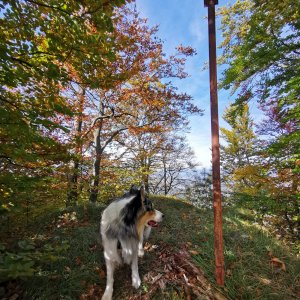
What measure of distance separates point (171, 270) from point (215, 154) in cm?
231

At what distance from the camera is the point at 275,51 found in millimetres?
6512

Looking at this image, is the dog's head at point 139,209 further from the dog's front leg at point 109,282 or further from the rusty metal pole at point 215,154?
the rusty metal pole at point 215,154

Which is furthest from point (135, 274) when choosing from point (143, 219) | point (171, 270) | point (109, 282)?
point (143, 219)

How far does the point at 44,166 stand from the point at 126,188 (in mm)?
6293

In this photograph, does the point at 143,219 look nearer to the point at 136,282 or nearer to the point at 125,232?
the point at 125,232

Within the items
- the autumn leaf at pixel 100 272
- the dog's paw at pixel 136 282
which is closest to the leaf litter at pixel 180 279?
the dog's paw at pixel 136 282

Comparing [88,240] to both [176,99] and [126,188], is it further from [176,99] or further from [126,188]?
[176,99]

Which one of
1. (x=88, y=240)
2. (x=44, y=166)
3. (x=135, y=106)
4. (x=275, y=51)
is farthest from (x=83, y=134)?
(x=275, y=51)

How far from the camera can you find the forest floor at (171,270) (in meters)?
3.70

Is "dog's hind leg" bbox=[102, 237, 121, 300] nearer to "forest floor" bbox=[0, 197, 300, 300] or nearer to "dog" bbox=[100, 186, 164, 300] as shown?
"dog" bbox=[100, 186, 164, 300]

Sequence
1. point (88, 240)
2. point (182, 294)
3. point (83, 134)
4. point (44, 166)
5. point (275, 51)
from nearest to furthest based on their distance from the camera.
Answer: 1. point (182, 294)
2. point (88, 240)
3. point (44, 166)
4. point (275, 51)
5. point (83, 134)

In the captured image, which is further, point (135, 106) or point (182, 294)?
point (135, 106)

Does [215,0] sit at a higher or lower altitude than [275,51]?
lower

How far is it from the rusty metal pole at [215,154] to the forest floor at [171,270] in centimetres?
48
